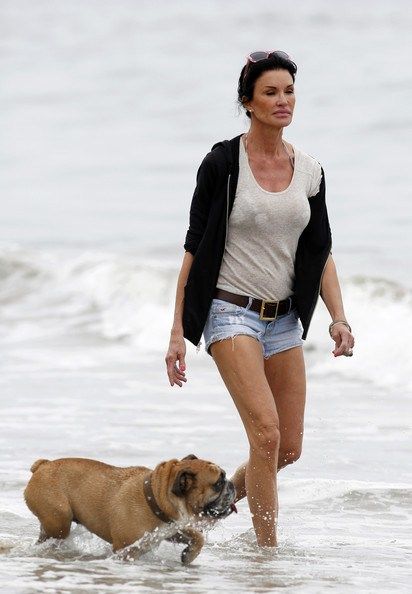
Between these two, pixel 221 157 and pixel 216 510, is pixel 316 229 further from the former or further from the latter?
pixel 216 510

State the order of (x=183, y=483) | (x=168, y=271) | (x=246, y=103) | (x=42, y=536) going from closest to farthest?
(x=183, y=483), (x=246, y=103), (x=42, y=536), (x=168, y=271)

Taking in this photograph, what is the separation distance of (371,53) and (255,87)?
3844 centimetres

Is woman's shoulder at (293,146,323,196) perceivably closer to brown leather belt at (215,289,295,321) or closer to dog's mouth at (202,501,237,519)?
brown leather belt at (215,289,295,321)

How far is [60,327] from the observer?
1766 centimetres

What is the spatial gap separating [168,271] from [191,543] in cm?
1468

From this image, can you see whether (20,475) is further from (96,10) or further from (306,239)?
(96,10)

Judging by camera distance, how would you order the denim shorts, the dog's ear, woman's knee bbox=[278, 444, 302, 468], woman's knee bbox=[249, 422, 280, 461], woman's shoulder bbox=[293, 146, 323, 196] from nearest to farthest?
the dog's ear < woman's knee bbox=[249, 422, 280, 461] < the denim shorts < woman's shoulder bbox=[293, 146, 323, 196] < woman's knee bbox=[278, 444, 302, 468]

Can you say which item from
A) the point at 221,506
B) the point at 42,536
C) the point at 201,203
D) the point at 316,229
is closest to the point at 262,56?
the point at 201,203

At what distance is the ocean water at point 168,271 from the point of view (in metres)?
7.27

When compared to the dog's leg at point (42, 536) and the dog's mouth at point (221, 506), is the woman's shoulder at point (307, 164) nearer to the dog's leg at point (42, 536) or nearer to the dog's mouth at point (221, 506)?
the dog's mouth at point (221, 506)

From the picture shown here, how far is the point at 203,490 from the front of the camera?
640 cm

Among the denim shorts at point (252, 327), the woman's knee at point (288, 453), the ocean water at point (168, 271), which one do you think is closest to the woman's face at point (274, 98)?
the ocean water at point (168, 271)

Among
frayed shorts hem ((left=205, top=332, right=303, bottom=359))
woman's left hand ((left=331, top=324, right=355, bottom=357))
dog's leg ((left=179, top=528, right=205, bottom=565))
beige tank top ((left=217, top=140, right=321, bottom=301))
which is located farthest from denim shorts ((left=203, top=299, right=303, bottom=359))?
dog's leg ((left=179, top=528, right=205, bottom=565))

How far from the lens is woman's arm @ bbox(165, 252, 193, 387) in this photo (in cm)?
661
